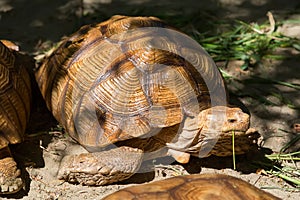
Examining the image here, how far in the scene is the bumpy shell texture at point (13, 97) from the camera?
4.77 metres

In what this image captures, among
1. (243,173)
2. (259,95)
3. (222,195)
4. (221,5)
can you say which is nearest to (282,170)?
(243,173)

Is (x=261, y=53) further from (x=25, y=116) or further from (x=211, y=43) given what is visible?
(x=25, y=116)

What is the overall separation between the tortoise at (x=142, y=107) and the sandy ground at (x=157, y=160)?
14 centimetres

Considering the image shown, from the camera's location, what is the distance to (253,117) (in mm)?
5395

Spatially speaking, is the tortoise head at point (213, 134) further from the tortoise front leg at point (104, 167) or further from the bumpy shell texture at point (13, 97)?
the bumpy shell texture at point (13, 97)

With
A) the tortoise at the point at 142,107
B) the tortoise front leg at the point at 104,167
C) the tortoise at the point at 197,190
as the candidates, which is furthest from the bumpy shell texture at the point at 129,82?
the tortoise at the point at 197,190

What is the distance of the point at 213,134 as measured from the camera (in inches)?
178

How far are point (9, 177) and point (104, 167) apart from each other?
68 cm

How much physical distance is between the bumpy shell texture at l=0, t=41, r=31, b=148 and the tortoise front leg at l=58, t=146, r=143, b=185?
1.53ft

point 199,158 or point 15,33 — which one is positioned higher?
point 15,33

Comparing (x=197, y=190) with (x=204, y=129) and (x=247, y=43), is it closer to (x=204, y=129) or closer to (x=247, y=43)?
(x=204, y=129)

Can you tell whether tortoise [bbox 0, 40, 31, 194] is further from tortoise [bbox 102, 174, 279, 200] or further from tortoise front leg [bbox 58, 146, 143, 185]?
tortoise [bbox 102, 174, 279, 200]

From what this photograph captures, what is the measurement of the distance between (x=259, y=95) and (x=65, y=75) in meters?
1.74

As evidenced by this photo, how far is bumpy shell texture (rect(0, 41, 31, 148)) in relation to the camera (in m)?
4.77
